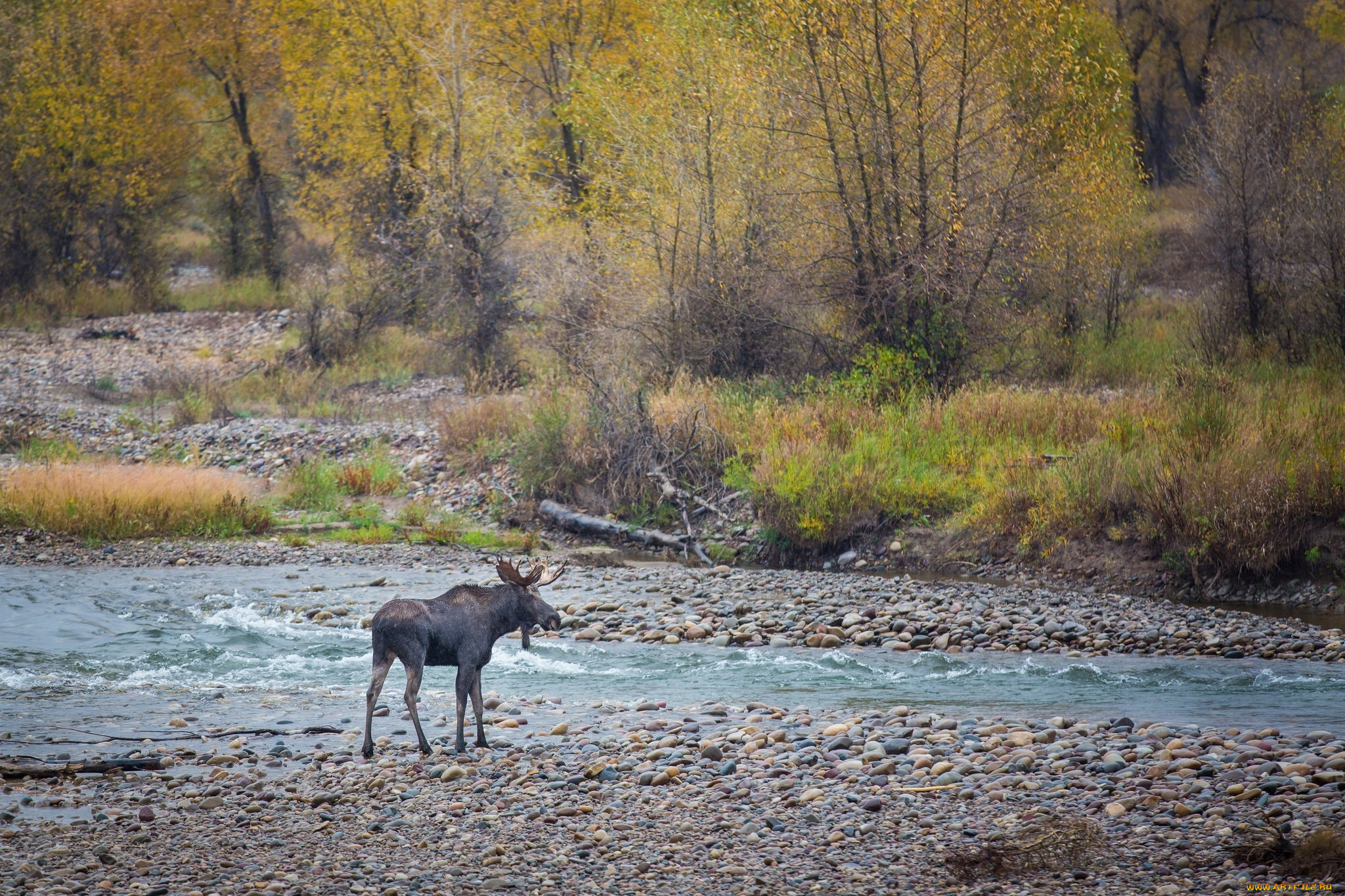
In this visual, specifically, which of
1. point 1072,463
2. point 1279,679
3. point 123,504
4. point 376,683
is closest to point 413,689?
point 376,683

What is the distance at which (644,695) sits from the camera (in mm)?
9508

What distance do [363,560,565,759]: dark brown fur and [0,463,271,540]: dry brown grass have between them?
33.8 ft

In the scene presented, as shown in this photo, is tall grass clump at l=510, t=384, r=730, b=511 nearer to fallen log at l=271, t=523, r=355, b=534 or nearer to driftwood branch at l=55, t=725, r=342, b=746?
fallen log at l=271, t=523, r=355, b=534

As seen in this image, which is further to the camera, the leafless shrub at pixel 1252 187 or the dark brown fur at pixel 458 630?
the leafless shrub at pixel 1252 187

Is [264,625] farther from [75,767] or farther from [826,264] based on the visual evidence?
[826,264]

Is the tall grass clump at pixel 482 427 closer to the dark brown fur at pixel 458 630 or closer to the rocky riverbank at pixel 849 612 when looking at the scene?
the rocky riverbank at pixel 849 612

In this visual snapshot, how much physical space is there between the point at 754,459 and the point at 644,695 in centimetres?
775

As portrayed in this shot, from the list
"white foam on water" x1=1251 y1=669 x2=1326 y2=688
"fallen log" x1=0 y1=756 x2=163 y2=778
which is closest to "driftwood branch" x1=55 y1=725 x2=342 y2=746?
"fallen log" x1=0 y1=756 x2=163 y2=778

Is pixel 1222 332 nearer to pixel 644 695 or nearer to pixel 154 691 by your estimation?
pixel 644 695

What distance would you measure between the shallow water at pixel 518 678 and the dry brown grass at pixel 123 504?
378 cm

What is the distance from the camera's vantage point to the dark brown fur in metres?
7.10

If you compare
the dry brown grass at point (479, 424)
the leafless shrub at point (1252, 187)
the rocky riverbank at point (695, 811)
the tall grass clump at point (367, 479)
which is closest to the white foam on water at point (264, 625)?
the rocky riverbank at point (695, 811)

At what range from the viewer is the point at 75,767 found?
7152 mm

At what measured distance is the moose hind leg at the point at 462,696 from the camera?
289 inches
